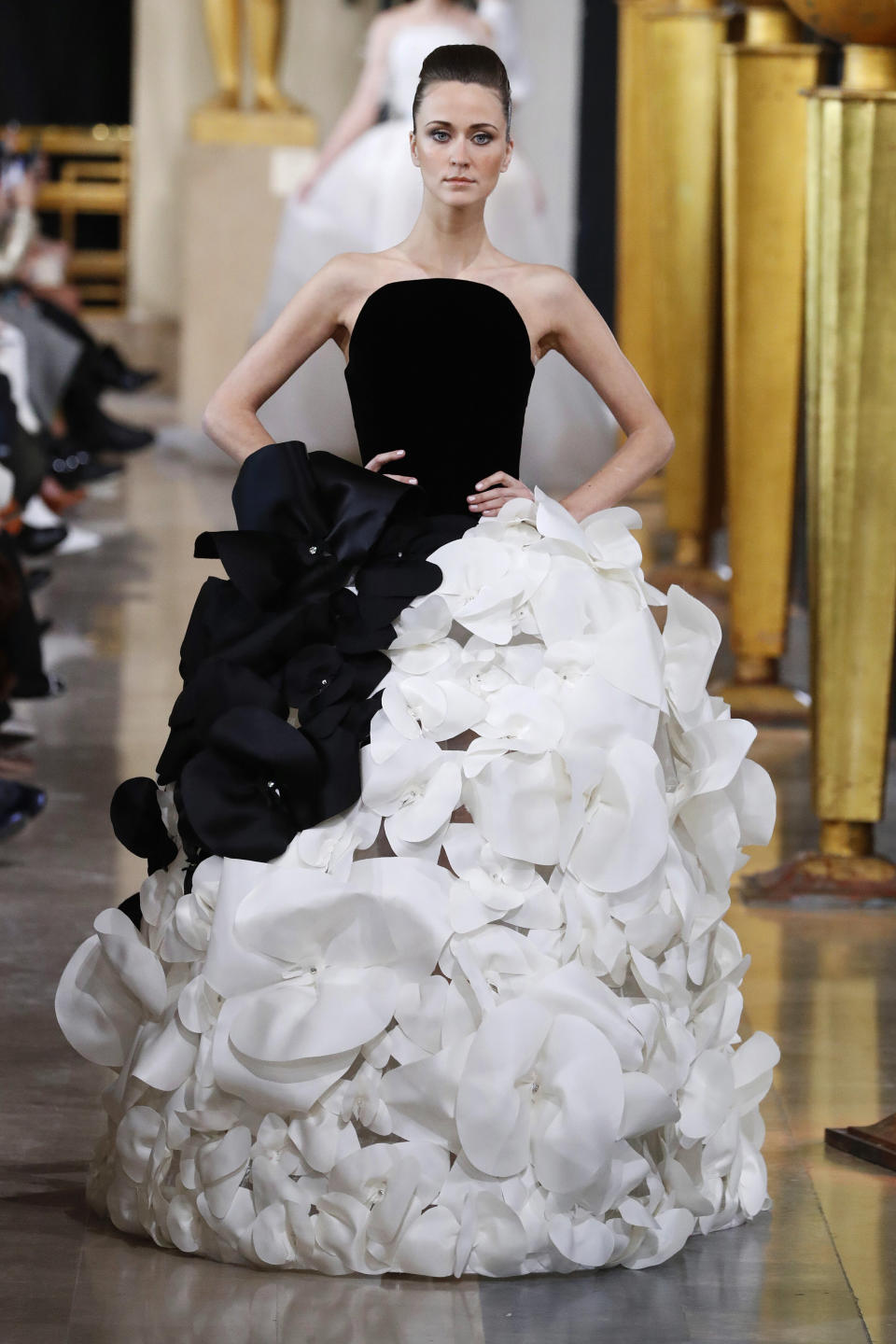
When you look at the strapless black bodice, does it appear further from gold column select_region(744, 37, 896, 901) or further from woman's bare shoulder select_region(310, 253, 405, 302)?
gold column select_region(744, 37, 896, 901)

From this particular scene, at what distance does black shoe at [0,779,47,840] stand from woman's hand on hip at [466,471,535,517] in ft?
7.08

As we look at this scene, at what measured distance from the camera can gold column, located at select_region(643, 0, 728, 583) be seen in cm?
686

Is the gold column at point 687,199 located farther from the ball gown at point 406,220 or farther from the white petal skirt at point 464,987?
the white petal skirt at point 464,987

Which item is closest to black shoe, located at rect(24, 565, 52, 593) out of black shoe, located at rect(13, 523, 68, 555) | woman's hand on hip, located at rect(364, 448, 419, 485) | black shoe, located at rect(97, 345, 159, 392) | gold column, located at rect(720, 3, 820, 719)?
black shoe, located at rect(13, 523, 68, 555)

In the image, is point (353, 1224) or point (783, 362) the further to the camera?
point (783, 362)

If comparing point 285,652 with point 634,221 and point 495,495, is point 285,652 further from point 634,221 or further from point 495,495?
point 634,221

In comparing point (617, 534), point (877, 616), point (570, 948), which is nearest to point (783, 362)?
point (877, 616)

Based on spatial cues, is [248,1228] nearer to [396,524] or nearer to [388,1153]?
[388,1153]

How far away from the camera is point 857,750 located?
14.4 ft

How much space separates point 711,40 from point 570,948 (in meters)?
5.02

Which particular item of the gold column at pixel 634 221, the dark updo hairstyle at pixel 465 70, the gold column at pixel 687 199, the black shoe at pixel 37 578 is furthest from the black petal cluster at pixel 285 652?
the gold column at pixel 634 221

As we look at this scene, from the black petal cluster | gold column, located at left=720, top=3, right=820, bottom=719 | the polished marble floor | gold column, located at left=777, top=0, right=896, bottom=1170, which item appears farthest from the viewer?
gold column, located at left=720, top=3, right=820, bottom=719

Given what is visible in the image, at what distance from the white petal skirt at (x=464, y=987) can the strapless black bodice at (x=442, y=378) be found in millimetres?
197

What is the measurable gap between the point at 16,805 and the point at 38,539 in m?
3.65
